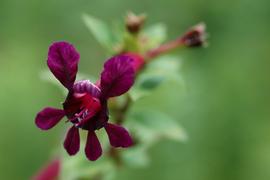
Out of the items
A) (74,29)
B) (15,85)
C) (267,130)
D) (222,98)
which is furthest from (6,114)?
(267,130)

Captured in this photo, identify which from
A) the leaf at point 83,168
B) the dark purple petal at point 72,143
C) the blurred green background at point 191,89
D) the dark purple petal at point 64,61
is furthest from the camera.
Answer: the blurred green background at point 191,89

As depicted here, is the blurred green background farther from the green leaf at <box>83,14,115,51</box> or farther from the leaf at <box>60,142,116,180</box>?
the green leaf at <box>83,14,115,51</box>

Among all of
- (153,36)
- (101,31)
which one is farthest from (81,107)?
(153,36)

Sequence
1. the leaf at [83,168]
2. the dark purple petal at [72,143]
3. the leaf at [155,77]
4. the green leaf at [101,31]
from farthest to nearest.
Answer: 1. the leaf at [83,168]
2. the green leaf at [101,31]
3. the leaf at [155,77]
4. the dark purple petal at [72,143]

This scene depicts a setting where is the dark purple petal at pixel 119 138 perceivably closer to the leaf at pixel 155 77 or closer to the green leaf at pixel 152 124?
the leaf at pixel 155 77

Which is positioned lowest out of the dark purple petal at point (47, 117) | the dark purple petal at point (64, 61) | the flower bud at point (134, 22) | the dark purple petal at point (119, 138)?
the dark purple petal at point (119, 138)

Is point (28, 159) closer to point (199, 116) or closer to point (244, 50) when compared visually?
point (199, 116)

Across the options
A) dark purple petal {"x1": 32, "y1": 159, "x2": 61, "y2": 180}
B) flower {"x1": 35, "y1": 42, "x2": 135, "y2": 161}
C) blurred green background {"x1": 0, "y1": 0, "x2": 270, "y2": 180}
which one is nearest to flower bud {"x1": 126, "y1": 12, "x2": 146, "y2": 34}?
flower {"x1": 35, "y1": 42, "x2": 135, "y2": 161}

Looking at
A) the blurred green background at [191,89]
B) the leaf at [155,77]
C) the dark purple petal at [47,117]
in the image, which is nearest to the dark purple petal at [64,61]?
the dark purple petal at [47,117]
